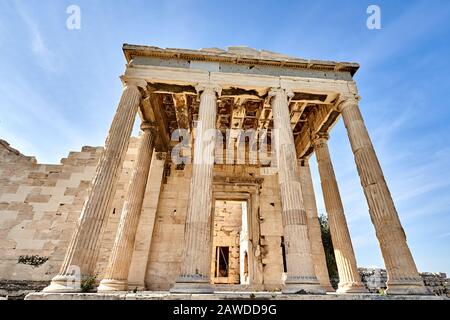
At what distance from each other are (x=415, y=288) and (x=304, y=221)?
11.2 feet

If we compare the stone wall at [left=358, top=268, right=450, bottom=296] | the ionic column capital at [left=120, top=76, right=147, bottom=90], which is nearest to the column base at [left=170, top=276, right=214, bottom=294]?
the ionic column capital at [left=120, top=76, right=147, bottom=90]

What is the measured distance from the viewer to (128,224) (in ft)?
31.7

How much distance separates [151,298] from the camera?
5.48 meters

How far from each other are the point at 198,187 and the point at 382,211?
20.4 ft

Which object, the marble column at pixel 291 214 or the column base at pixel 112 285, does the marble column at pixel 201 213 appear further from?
the column base at pixel 112 285

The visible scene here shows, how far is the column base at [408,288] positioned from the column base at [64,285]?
28.2 feet

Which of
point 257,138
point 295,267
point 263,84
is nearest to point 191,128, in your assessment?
point 257,138

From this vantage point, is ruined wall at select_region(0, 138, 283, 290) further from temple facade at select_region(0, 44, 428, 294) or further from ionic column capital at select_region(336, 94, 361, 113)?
ionic column capital at select_region(336, 94, 361, 113)

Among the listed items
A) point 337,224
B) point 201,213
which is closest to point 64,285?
point 201,213

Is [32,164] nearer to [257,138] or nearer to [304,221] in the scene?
[257,138]

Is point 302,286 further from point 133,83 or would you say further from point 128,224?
point 133,83

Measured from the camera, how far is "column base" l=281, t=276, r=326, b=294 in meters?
6.50

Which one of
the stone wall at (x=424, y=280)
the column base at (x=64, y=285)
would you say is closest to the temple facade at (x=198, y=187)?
the column base at (x=64, y=285)

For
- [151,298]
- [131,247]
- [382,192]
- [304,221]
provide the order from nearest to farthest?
1. [151,298]
2. [304,221]
3. [382,192]
4. [131,247]
